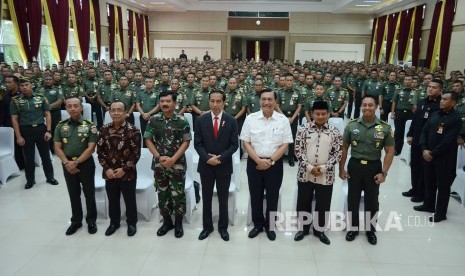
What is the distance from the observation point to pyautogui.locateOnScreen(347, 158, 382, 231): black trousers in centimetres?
321

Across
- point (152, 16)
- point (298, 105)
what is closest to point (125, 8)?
point (152, 16)

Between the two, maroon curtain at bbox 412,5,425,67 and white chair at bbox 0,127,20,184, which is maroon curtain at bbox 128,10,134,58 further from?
white chair at bbox 0,127,20,184

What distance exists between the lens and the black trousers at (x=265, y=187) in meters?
3.27

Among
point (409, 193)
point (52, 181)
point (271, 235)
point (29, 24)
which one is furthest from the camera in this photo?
point (29, 24)

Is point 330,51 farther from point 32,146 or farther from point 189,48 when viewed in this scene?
point 32,146

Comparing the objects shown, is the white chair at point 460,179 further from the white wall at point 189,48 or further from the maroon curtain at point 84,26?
the white wall at point 189,48

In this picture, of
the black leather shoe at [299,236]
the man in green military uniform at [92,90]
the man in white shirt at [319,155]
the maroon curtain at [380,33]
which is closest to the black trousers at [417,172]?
the man in white shirt at [319,155]

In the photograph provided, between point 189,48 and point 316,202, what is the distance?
61.6ft

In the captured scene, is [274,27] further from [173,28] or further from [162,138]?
[162,138]

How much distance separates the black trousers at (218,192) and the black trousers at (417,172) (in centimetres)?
247

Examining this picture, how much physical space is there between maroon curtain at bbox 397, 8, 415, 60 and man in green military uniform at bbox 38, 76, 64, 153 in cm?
1380

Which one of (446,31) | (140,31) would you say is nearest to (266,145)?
(446,31)

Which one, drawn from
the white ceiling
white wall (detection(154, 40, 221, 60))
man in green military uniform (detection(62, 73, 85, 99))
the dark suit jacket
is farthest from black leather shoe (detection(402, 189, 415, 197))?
white wall (detection(154, 40, 221, 60))

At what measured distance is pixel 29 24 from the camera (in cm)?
923
